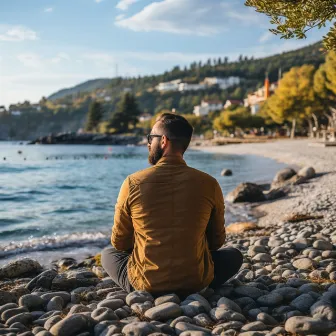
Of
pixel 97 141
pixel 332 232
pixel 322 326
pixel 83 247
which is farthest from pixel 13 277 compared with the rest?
pixel 97 141

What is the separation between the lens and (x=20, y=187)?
26391mm

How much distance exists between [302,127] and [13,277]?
78616 millimetres

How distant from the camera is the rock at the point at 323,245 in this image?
21.7 ft

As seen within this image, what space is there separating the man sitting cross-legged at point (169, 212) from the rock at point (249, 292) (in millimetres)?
567

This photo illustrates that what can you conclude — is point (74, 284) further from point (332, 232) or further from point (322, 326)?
point (332, 232)

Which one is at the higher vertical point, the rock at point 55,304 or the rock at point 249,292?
the rock at point 249,292

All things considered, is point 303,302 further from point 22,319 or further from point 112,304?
point 22,319

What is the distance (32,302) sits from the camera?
14.1 feet

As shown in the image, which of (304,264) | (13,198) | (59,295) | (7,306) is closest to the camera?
(7,306)

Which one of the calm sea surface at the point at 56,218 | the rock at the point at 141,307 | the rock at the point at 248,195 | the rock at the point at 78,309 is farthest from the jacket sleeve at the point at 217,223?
the rock at the point at 248,195

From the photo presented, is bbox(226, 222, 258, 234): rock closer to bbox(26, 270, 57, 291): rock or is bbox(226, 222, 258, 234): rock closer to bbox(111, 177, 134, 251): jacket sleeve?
bbox(26, 270, 57, 291): rock

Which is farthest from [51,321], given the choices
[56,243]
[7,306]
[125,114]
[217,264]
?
[125,114]

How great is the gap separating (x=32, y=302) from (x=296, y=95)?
59861mm

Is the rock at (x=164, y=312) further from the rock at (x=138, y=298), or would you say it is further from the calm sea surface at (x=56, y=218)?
the calm sea surface at (x=56, y=218)
